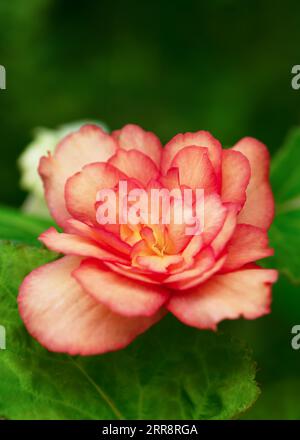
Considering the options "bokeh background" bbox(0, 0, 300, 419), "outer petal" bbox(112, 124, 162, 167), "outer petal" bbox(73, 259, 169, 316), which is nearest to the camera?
"outer petal" bbox(73, 259, 169, 316)

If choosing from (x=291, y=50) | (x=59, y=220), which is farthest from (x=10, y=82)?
(x=59, y=220)

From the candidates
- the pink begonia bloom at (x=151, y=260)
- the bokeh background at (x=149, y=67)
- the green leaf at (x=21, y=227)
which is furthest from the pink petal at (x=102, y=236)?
the bokeh background at (x=149, y=67)

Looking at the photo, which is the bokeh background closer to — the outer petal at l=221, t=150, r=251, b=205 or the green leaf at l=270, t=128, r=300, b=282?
the green leaf at l=270, t=128, r=300, b=282

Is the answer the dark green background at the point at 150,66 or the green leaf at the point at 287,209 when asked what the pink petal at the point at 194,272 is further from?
the dark green background at the point at 150,66

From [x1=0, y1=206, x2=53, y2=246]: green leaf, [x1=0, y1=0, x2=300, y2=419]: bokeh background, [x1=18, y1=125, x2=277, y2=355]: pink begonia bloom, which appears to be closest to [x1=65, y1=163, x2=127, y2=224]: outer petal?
[x1=18, y1=125, x2=277, y2=355]: pink begonia bloom

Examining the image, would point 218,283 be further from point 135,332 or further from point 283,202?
point 283,202

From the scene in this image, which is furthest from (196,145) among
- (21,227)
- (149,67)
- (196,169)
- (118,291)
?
(149,67)
